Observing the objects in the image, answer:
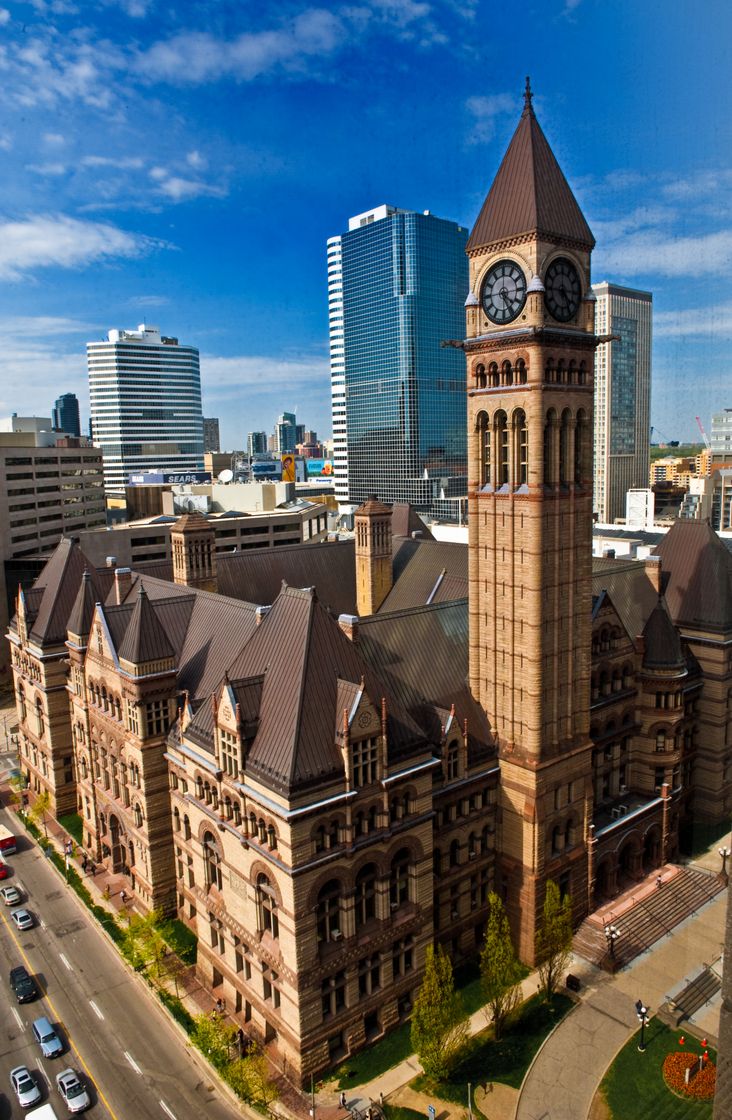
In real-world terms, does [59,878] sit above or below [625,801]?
below

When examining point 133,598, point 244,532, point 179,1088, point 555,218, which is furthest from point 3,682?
point 555,218

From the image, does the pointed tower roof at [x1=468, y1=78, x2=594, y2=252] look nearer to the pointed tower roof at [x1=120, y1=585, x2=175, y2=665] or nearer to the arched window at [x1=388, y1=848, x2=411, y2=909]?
the pointed tower roof at [x1=120, y1=585, x2=175, y2=665]

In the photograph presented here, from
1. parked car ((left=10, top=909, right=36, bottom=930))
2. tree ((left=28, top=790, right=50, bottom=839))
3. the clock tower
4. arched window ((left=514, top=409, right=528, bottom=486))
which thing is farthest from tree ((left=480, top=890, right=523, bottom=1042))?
tree ((left=28, top=790, right=50, bottom=839))

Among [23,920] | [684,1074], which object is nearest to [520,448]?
[684,1074]

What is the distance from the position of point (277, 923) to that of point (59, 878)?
107 ft

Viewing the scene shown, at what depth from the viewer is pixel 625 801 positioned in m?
62.2

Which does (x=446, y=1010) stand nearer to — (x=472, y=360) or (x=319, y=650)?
(x=319, y=650)

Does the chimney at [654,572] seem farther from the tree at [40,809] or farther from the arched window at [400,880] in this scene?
the tree at [40,809]

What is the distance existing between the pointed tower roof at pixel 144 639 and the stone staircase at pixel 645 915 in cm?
3674

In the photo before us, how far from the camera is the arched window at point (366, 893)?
43.6m

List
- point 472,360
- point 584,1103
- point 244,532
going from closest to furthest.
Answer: point 584,1103, point 472,360, point 244,532

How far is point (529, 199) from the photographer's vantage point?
4588 cm

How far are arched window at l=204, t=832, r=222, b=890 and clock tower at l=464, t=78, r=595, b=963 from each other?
20006mm

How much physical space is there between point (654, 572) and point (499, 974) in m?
40.7
